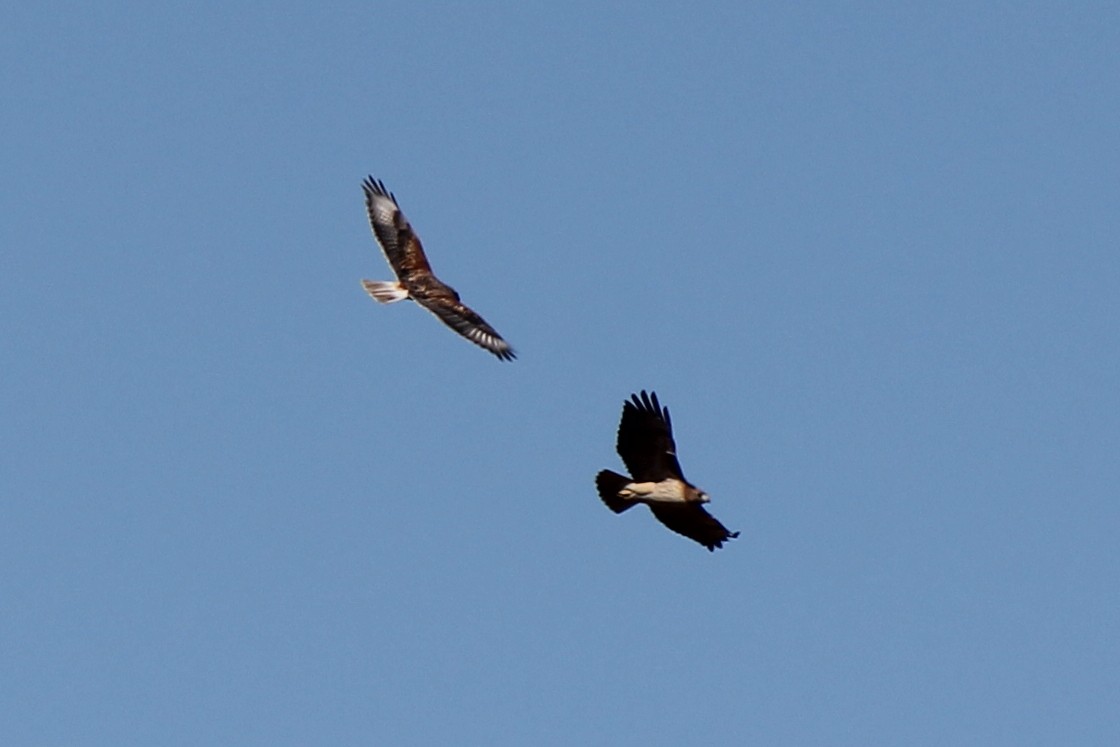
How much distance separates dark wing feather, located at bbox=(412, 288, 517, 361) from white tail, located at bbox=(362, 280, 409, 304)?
21 centimetres

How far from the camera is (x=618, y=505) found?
27188 millimetres

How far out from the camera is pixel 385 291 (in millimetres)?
31250

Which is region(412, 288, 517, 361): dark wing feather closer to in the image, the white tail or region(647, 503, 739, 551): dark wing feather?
the white tail

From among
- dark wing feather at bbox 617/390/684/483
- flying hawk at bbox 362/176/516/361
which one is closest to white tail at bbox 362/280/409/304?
flying hawk at bbox 362/176/516/361

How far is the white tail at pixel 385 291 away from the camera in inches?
1221

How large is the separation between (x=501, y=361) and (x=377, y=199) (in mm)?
5545

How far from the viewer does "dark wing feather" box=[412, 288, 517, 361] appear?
2975 cm

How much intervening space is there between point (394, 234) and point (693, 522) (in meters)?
7.66

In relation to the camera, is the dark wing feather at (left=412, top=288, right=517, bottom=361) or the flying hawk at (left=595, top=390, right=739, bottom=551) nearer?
the flying hawk at (left=595, top=390, right=739, bottom=551)

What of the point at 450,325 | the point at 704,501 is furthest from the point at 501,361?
the point at 704,501

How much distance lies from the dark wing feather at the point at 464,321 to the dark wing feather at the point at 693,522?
3234 millimetres

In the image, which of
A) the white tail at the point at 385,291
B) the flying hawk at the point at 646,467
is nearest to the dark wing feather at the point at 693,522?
the flying hawk at the point at 646,467

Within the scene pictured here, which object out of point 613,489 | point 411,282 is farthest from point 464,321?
point 613,489

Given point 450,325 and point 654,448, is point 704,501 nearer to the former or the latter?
point 654,448
